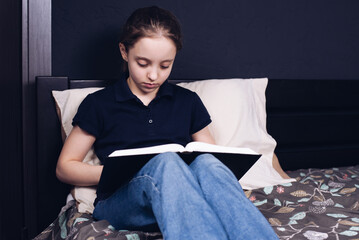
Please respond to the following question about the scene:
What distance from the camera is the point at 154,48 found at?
118 centimetres

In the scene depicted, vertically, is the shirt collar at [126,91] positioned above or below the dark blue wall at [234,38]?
below

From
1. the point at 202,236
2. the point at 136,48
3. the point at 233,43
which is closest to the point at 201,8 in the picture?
the point at 233,43

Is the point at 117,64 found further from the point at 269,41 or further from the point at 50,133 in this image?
the point at 269,41

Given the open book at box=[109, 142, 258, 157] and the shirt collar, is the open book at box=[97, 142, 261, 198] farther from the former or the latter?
the shirt collar

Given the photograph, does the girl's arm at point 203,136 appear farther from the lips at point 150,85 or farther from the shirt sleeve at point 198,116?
the lips at point 150,85

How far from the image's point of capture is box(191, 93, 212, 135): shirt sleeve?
54.2 inches

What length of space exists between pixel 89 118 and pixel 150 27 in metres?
0.35

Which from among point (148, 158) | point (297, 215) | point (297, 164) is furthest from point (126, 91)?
point (297, 164)

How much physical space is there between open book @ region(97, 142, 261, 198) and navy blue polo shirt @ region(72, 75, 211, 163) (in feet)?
0.73

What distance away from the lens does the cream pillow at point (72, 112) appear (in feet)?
4.02

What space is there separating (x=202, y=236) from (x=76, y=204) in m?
0.63

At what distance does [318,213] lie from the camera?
1.20 meters

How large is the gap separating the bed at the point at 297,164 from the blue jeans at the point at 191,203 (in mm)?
99

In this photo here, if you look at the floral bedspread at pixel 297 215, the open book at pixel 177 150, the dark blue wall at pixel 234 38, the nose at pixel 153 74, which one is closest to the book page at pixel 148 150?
the open book at pixel 177 150
